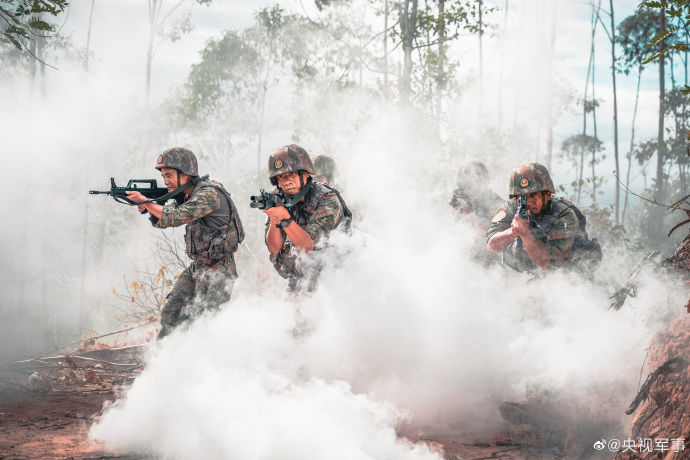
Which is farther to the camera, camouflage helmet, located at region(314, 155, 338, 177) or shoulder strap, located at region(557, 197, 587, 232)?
camouflage helmet, located at region(314, 155, 338, 177)

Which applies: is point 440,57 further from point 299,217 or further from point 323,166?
point 299,217

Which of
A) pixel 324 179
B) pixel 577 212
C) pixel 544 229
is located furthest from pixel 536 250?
pixel 324 179

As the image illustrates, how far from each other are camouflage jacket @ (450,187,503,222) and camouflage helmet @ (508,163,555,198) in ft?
6.33

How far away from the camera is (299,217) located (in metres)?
4.80

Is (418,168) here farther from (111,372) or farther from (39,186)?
(39,186)

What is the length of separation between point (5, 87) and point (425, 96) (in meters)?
17.8

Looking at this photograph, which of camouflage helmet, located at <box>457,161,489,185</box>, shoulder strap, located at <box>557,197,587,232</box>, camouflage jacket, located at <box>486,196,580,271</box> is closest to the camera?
camouflage jacket, located at <box>486,196,580,271</box>

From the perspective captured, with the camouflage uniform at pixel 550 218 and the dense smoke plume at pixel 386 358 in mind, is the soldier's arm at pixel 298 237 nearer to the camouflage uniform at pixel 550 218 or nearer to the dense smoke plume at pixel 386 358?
the dense smoke plume at pixel 386 358

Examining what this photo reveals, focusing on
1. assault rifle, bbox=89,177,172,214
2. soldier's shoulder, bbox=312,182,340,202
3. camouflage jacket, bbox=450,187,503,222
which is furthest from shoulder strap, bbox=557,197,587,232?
assault rifle, bbox=89,177,172,214

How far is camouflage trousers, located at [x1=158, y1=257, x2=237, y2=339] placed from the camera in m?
4.99

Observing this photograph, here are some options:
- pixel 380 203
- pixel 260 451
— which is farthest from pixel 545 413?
pixel 380 203

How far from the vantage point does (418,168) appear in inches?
527

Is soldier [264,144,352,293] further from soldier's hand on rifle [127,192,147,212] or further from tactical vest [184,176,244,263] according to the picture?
soldier's hand on rifle [127,192,147,212]

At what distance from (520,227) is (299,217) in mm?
1848
